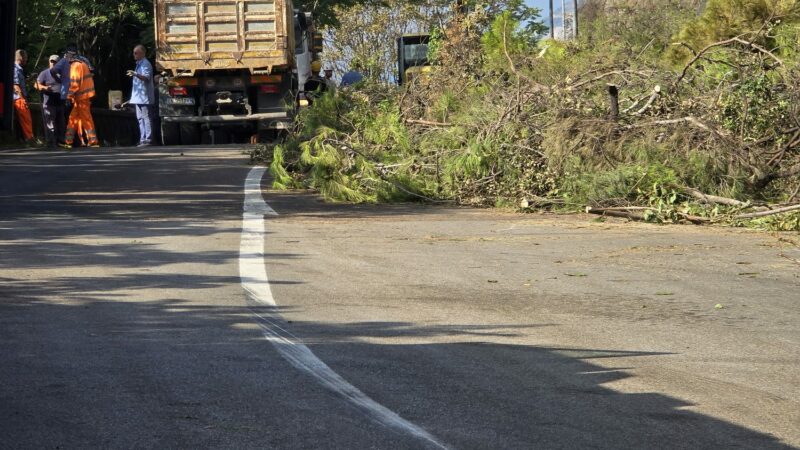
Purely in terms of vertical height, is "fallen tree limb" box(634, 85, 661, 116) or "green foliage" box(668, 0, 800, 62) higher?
"green foliage" box(668, 0, 800, 62)

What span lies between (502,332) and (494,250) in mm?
3744

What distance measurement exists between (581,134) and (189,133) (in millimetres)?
17574

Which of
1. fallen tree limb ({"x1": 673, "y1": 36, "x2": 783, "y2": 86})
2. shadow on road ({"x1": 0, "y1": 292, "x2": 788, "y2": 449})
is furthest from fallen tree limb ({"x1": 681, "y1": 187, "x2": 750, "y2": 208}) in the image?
shadow on road ({"x1": 0, "y1": 292, "x2": 788, "y2": 449})

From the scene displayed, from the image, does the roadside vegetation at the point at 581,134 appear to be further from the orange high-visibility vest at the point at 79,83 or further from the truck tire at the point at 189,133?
the truck tire at the point at 189,133

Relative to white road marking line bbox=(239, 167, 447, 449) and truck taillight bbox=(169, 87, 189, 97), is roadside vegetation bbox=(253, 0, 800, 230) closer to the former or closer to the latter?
white road marking line bbox=(239, 167, 447, 449)

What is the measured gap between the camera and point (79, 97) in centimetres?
2831

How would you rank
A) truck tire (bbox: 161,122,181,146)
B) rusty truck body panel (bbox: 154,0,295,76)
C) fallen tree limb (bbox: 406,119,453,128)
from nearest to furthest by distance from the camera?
fallen tree limb (bbox: 406,119,453,128) < rusty truck body panel (bbox: 154,0,295,76) < truck tire (bbox: 161,122,181,146)

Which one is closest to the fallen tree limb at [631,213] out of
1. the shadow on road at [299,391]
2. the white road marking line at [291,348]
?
the white road marking line at [291,348]

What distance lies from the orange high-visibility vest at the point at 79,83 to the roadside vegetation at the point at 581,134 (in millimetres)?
11695

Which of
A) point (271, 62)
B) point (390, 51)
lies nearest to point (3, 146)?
point (271, 62)

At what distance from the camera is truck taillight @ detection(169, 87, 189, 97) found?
2914cm

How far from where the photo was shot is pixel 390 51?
64750 mm

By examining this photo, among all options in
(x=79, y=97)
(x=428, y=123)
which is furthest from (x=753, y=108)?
(x=79, y=97)

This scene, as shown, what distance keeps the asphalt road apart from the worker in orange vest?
16021 millimetres
